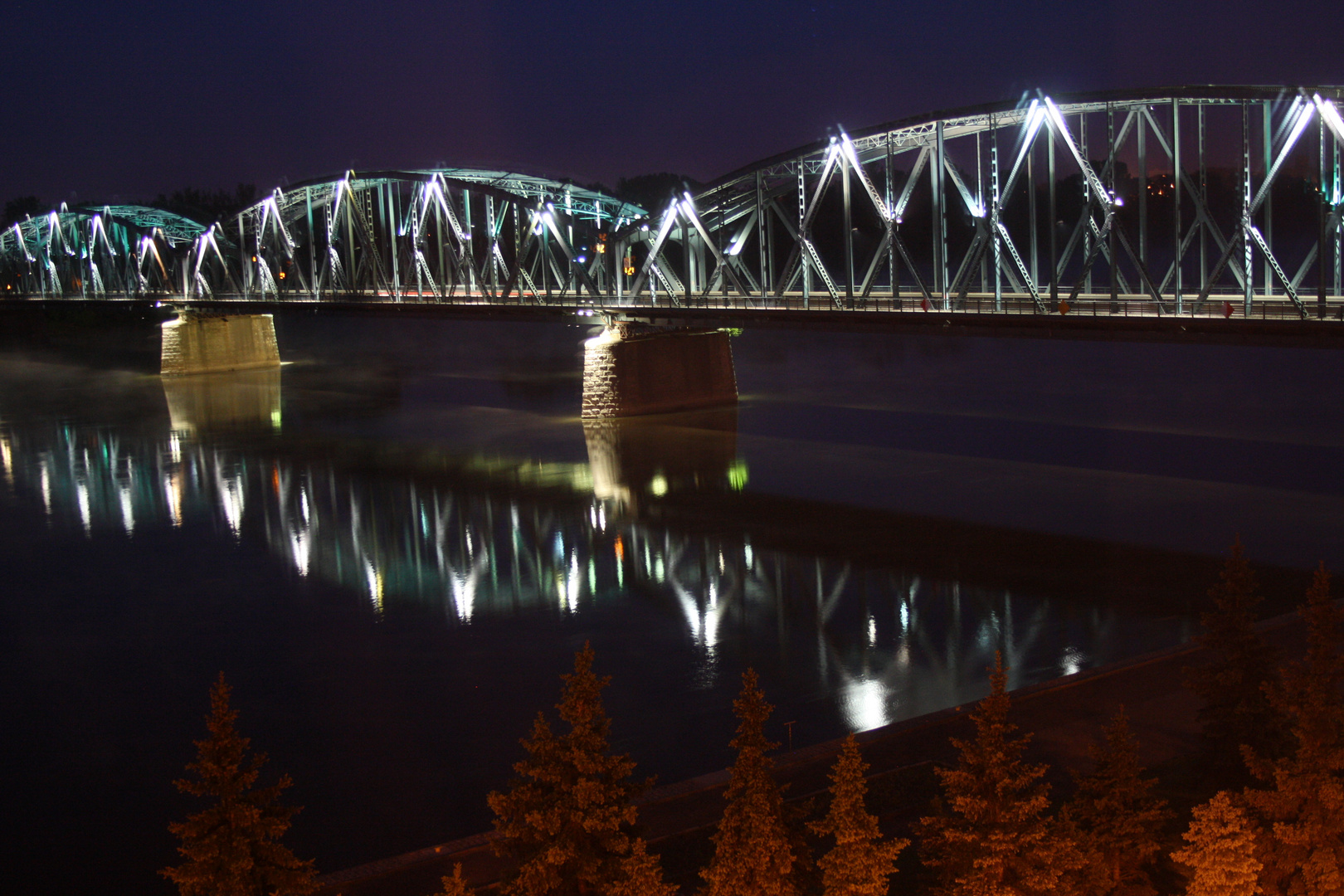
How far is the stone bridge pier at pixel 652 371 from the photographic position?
45.4 meters

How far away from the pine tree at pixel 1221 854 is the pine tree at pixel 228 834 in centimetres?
594

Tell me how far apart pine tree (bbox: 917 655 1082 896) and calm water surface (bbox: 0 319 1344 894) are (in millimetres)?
5891

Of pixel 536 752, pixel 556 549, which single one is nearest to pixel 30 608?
pixel 556 549

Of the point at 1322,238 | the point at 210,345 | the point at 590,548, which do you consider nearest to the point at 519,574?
the point at 590,548

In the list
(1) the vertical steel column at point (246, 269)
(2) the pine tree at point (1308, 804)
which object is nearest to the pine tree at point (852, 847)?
(2) the pine tree at point (1308, 804)

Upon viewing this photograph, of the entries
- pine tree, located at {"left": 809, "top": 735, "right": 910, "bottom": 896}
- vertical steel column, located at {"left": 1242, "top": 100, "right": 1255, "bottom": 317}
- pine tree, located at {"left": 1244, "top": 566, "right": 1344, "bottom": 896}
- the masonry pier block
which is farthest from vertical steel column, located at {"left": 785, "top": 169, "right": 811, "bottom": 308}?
the masonry pier block

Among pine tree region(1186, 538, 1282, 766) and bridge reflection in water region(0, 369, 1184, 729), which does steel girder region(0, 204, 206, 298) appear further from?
pine tree region(1186, 538, 1282, 766)

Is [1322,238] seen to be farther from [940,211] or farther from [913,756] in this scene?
[913,756]

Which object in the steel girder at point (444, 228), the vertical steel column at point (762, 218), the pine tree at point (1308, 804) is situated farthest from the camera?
the steel girder at point (444, 228)

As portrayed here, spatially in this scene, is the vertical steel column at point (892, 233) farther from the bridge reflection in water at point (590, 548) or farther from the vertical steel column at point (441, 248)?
the vertical steel column at point (441, 248)

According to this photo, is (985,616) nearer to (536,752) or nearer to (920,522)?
(920,522)

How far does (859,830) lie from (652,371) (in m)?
37.9

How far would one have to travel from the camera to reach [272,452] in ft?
138

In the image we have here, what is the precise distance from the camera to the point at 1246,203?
27.3 metres
